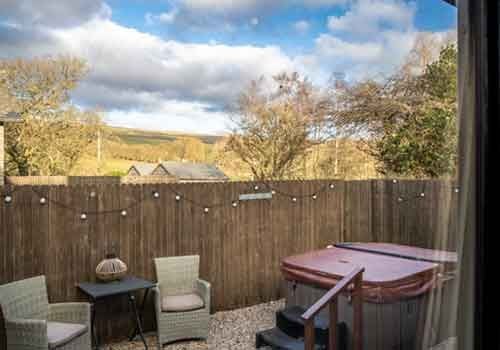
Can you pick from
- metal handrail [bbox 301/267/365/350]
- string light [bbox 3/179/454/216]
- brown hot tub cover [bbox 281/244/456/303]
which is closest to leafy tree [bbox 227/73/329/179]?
string light [bbox 3/179/454/216]

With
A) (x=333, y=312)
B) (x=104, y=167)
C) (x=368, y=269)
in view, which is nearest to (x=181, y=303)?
(x=368, y=269)

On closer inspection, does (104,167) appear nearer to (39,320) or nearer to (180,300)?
(180,300)

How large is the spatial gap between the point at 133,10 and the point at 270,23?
2.48 meters

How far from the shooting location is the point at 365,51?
4.94m

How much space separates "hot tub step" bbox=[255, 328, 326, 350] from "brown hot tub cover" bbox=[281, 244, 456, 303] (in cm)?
52

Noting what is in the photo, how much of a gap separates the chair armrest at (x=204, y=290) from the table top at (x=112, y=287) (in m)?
0.54

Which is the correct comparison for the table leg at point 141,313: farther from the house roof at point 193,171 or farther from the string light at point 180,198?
the house roof at point 193,171

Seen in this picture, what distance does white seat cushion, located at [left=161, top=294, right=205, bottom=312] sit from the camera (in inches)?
146

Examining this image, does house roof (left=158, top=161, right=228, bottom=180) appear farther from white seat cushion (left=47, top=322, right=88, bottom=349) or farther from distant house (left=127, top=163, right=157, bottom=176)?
white seat cushion (left=47, top=322, right=88, bottom=349)

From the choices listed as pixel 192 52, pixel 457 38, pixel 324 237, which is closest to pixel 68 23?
pixel 192 52

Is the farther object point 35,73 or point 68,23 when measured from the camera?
point 35,73

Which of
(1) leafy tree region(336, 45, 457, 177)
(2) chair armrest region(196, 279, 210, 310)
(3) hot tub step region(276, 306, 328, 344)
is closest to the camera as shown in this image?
(1) leafy tree region(336, 45, 457, 177)

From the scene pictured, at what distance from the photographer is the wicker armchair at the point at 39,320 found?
9.20ft

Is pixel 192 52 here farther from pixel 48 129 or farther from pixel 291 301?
pixel 291 301
